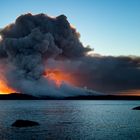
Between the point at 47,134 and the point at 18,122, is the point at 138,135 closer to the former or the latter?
the point at 47,134

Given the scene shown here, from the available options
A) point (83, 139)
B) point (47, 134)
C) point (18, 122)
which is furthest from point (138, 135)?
point (18, 122)

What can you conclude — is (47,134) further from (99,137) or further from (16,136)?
(99,137)

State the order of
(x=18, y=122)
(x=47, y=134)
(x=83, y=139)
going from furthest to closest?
1. (x=18, y=122)
2. (x=47, y=134)
3. (x=83, y=139)

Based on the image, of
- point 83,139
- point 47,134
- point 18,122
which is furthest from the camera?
point 18,122

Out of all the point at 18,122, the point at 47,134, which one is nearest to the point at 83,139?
the point at 47,134

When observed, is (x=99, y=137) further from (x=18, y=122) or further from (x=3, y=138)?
(x=18, y=122)

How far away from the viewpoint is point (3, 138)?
59.2 metres

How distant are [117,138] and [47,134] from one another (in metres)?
13.4

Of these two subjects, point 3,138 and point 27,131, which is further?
point 27,131

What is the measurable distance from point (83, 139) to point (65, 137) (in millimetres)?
4076

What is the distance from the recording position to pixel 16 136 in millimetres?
61062

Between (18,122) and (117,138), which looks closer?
(117,138)

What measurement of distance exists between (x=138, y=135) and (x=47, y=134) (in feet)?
54.2

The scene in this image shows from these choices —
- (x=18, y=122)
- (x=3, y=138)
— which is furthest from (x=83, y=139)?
(x=18, y=122)
